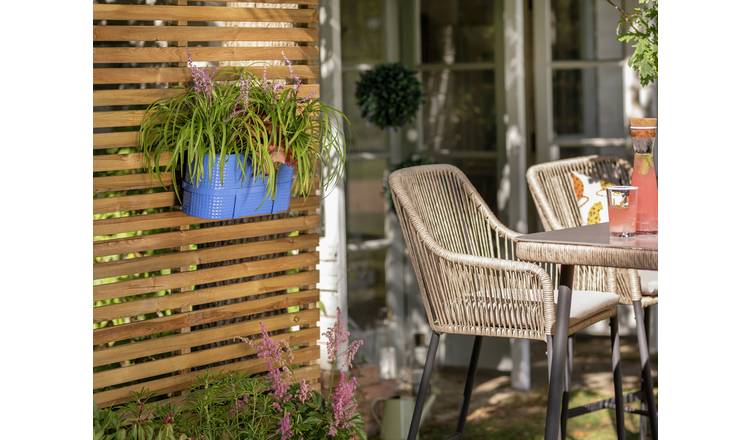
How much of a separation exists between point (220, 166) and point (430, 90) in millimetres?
3002

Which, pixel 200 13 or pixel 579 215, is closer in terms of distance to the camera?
pixel 200 13

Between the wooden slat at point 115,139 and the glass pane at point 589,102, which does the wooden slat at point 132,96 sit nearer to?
the wooden slat at point 115,139

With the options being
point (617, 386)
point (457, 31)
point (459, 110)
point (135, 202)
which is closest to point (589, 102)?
point (459, 110)

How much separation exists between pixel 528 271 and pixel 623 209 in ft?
1.45

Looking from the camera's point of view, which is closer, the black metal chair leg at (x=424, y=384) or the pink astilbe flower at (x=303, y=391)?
the pink astilbe flower at (x=303, y=391)

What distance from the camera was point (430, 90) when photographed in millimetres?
5953

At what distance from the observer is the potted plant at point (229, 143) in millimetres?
3109

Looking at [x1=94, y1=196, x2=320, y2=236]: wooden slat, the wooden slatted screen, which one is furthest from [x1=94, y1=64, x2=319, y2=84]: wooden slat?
[x1=94, y1=196, x2=320, y2=236]: wooden slat

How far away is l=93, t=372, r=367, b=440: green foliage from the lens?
305cm

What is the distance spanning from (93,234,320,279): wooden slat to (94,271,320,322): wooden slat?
9 cm

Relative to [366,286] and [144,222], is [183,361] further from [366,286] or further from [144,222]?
[366,286]

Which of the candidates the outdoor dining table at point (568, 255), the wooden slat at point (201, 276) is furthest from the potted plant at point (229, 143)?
the outdoor dining table at point (568, 255)

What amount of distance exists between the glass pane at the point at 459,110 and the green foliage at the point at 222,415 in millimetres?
2708

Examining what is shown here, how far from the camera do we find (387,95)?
5215 mm
